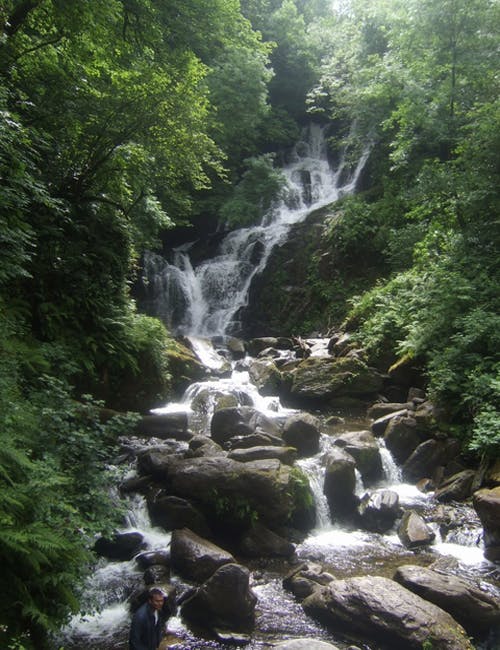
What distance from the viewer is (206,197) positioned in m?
28.1

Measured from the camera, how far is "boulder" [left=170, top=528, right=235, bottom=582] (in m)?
6.31

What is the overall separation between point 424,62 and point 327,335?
10.1 metres

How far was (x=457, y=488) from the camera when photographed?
27.8ft

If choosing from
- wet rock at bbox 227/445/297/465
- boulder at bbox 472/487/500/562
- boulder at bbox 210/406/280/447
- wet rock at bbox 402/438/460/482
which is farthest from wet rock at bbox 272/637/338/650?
wet rock at bbox 402/438/460/482

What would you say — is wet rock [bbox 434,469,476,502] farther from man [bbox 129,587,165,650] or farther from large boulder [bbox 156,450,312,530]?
man [bbox 129,587,165,650]

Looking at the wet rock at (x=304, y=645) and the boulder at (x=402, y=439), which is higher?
the boulder at (x=402, y=439)

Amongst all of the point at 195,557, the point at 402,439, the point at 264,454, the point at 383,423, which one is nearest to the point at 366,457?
the point at 402,439

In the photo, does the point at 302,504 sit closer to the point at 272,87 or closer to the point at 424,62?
the point at 424,62

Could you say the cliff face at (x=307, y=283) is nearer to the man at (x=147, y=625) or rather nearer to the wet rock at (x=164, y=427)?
the wet rock at (x=164, y=427)

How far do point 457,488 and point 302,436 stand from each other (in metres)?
3.26

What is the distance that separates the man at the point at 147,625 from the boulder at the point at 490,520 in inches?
200

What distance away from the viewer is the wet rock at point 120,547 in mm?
6770

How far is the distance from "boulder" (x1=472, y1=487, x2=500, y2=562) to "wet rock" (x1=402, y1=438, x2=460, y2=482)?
2393 mm

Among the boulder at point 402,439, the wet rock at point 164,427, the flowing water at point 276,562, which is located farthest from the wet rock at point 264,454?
the boulder at point 402,439
